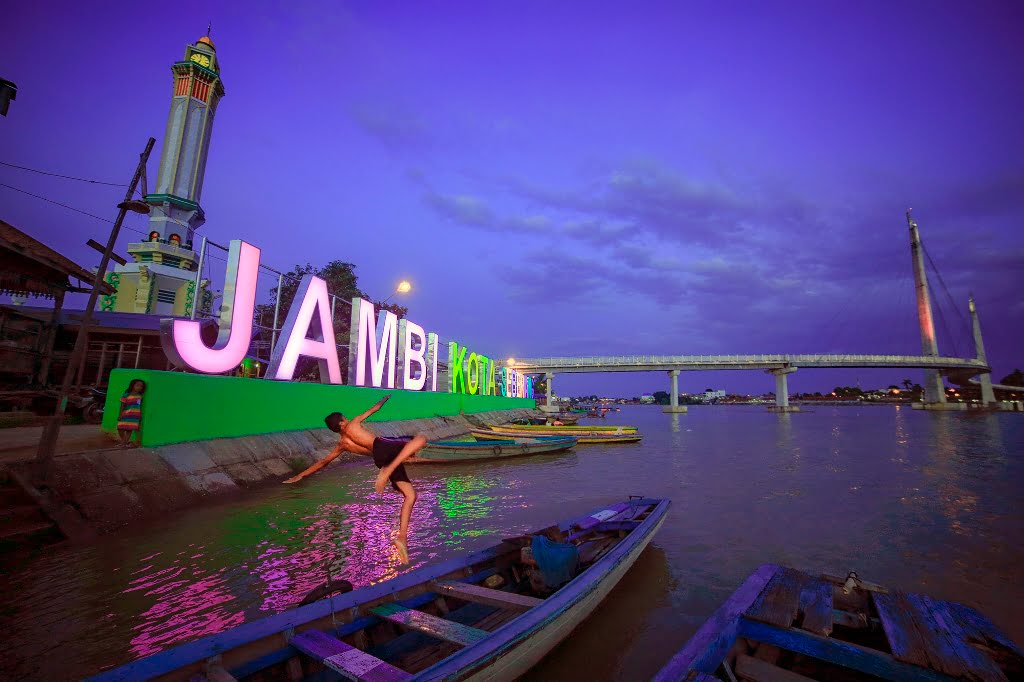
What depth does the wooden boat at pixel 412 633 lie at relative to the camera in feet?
9.90

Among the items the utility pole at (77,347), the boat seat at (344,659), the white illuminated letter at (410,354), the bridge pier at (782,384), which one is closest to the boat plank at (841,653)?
the boat seat at (344,659)

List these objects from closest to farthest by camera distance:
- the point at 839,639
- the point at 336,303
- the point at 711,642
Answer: the point at 711,642
the point at 839,639
the point at 336,303

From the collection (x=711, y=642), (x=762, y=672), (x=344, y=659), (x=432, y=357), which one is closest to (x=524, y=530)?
(x=711, y=642)

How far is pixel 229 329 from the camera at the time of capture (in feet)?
40.2

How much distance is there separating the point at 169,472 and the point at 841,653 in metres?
12.3

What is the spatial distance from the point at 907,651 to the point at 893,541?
7.11 meters

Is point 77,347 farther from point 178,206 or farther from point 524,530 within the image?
point 178,206

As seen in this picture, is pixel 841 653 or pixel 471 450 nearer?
pixel 841 653

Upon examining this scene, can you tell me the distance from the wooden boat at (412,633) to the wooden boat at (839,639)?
3.72 feet

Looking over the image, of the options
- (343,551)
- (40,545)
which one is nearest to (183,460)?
(40,545)

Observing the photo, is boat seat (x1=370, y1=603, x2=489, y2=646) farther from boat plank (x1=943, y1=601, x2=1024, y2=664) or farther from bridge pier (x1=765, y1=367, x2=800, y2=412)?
bridge pier (x1=765, y1=367, x2=800, y2=412)

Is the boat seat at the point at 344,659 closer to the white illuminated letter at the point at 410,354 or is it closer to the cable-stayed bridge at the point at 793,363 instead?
the white illuminated letter at the point at 410,354

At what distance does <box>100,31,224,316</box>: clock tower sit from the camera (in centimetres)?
3950

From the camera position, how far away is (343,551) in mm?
7543
